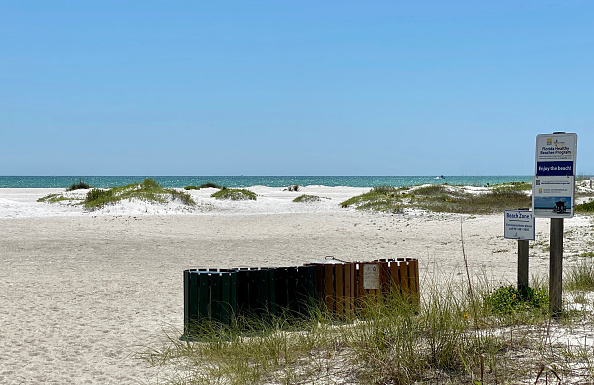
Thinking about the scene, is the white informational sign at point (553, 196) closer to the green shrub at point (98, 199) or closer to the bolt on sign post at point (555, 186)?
the bolt on sign post at point (555, 186)

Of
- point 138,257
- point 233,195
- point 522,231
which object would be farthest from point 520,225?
point 233,195

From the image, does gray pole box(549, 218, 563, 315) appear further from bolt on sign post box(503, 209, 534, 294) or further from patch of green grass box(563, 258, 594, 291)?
patch of green grass box(563, 258, 594, 291)

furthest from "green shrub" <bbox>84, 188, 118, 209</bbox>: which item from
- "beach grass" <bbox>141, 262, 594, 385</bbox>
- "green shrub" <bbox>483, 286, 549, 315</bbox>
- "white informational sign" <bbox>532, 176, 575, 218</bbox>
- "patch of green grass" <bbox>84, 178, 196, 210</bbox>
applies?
"white informational sign" <bbox>532, 176, 575, 218</bbox>

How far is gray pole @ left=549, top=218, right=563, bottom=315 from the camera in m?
6.28

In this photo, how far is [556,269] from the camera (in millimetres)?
6383

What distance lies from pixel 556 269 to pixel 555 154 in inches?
50.5

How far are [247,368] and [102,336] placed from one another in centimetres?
304

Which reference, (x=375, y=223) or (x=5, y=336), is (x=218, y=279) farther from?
(x=375, y=223)

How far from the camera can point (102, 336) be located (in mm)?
7445

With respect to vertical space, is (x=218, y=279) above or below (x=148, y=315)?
above

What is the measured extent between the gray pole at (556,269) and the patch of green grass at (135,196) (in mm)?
24683

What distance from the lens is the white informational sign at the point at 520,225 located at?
22.4ft

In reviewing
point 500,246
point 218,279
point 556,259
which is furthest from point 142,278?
point 500,246

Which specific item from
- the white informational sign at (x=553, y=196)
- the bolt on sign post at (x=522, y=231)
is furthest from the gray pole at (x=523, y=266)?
the white informational sign at (x=553, y=196)
